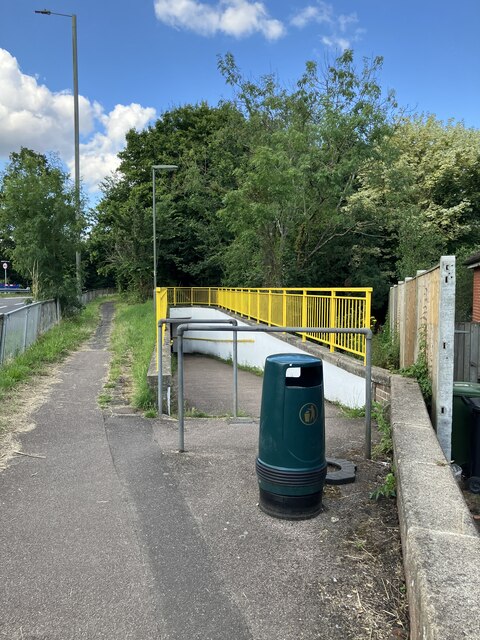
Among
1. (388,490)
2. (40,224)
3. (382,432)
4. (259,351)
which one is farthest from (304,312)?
(40,224)

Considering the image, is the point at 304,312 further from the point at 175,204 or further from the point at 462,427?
the point at 175,204

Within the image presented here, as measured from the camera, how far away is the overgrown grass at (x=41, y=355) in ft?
25.6

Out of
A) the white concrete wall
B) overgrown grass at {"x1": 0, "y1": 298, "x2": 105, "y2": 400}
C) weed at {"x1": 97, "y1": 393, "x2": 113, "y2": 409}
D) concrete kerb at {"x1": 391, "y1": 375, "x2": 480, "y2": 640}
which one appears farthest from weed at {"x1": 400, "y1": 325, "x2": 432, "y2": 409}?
overgrown grass at {"x1": 0, "y1": 298, "x2": 105, "y2": 400}

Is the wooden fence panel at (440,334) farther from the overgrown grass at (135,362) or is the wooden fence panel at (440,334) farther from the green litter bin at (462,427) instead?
the overgrown grass at (135,362)

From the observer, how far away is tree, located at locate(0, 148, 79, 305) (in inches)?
662

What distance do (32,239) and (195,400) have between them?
994 cm

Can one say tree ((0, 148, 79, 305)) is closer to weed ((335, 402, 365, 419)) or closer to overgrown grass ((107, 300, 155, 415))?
overgrown grass ((107, 300, 155, 415))

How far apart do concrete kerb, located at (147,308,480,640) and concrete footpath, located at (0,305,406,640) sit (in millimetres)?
335

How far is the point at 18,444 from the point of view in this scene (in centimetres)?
502

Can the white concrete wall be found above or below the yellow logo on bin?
below

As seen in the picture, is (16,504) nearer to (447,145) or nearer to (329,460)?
(329,460)

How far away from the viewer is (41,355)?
33.8 feet

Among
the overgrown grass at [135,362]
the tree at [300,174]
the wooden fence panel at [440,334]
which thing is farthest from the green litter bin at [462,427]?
the tree at [300,174]

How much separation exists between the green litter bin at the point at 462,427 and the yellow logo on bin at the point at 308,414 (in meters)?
2.27
